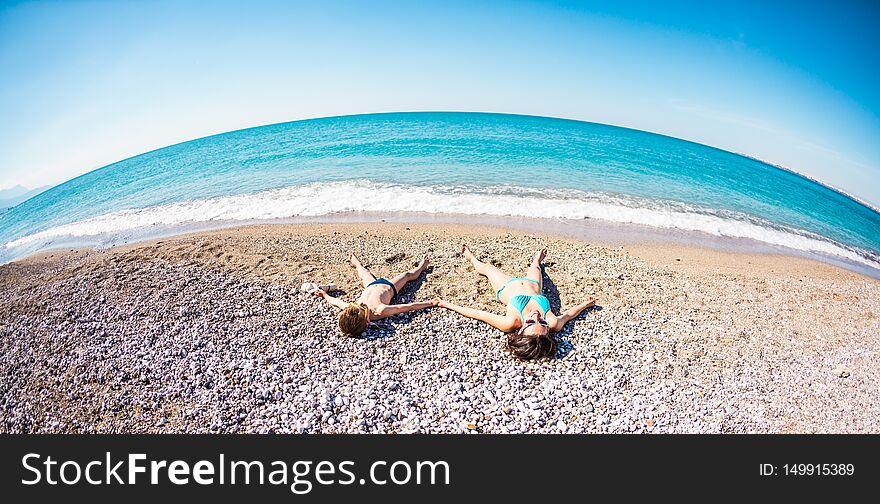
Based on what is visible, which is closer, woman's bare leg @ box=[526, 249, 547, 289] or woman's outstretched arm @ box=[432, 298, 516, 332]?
woman's outstretched arm @ box=[432, 298, 516, 332]


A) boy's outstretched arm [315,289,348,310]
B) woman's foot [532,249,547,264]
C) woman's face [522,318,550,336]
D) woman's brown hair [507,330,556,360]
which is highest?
woman's foot [532,249,547,264]

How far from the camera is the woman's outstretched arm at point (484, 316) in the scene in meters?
5.80

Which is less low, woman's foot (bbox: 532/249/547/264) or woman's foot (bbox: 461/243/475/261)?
woman's foot (bbox: 461/243/475/261)

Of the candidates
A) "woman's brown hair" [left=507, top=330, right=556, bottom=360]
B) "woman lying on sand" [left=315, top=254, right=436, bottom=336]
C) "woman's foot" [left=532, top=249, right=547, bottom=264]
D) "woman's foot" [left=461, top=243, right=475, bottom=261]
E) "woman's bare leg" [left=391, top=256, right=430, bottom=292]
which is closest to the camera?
"woman's brown hair" [left=507, top=330, right=556, bottom=360]

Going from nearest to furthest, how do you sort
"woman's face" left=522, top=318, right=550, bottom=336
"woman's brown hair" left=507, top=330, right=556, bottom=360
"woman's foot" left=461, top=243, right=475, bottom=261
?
1. "woman's brown hair" left=507, top=330, right=556, bottom=360
2. "woman's face" left=522, top=318, right=550, bottom=336
3. "woman's foot" left=461, top=243, right=475, bottom=261

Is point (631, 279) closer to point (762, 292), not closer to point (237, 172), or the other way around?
point (762, 292)

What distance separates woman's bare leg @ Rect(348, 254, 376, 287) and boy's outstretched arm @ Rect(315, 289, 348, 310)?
0.80 metres

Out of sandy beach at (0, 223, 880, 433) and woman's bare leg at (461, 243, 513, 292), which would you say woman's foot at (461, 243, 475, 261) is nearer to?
woman's bare leg at (461, 243, 513, 292)

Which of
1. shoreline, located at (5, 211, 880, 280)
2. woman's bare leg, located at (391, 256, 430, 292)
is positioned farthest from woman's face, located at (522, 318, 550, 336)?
shoreline, located at (5, 211, 880, 280)

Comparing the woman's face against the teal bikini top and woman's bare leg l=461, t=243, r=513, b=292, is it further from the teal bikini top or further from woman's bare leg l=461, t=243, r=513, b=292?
woman's bare leg l=461, t=243, r=513, b=292

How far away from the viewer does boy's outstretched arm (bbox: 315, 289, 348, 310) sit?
6.31 metres

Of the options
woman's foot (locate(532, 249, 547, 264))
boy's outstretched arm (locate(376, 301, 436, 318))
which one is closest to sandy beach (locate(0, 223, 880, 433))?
boy's outstretched arm (locate(376, 301, 436, 318))

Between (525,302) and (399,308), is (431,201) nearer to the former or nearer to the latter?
(399,308)

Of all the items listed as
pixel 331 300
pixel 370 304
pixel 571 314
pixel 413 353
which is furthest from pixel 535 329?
pixel 331 300
